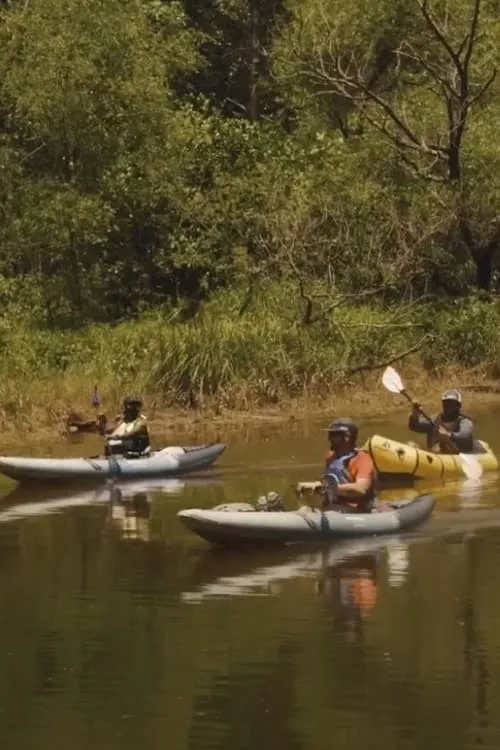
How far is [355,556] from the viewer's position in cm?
1373

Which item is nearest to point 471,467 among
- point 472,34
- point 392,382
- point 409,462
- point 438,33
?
point 409,462

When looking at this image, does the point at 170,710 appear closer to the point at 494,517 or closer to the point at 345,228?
the point at 494,517

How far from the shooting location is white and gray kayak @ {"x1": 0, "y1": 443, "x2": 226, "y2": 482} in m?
17.5

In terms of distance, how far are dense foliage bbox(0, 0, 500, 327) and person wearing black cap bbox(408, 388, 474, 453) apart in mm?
8219

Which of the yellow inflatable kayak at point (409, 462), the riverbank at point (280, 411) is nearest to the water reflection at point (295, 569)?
the yellow inflatable kayak at point (409, 462)

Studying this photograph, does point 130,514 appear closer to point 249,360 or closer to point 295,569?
point 295,569

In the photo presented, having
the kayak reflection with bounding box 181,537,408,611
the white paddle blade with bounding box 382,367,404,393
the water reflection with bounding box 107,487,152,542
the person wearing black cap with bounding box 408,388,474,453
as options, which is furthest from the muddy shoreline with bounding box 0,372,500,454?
the kayak reflection with bounding box 181,537,408,611

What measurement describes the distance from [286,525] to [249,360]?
11.0 m

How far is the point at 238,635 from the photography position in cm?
1104

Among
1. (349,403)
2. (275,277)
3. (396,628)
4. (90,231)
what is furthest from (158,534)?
(90,231)

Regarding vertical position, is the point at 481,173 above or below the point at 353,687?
above

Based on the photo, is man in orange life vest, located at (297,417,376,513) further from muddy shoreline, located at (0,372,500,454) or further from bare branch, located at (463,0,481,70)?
bare branch, located at (463,0,481,70)

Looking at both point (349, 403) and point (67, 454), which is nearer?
point (67, 454)

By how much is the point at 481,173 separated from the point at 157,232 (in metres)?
6.61
